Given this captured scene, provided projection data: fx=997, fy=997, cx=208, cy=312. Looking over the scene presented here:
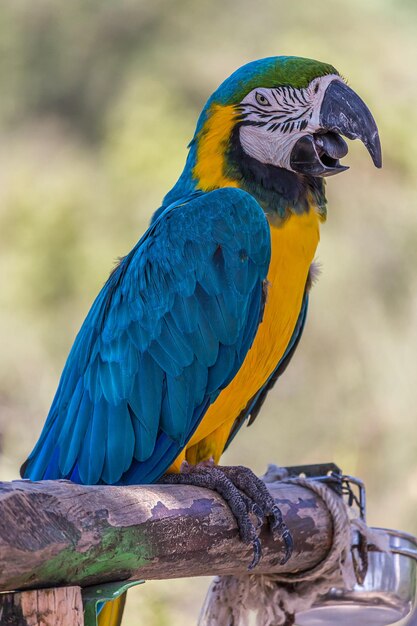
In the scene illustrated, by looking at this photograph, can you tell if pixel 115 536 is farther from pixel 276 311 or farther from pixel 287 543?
pixel 276 311

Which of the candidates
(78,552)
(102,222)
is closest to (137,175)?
(102,222)

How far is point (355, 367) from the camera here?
4797 mm

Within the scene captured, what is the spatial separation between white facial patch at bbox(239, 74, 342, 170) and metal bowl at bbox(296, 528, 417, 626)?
850mm

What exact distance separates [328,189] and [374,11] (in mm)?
1098

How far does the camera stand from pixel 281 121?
216 centimetres

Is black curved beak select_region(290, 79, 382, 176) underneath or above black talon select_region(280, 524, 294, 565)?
above

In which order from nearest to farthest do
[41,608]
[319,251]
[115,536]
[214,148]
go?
[41,608]
[115,536]
[214,148]
[319,251]

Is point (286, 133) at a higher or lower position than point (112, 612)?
higher

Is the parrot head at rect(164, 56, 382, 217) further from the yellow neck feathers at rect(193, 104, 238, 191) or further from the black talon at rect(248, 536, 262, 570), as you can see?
the black talon at rect(248, 536, 262, 570)

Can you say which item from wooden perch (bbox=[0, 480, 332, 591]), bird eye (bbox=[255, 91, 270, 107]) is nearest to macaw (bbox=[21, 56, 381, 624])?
bird eye (bbox=[255, 91, 270, 107])

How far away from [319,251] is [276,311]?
252 cm

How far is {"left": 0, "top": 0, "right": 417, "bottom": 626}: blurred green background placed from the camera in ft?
15.2

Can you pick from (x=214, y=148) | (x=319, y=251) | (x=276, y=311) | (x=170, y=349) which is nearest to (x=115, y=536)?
(x=170, y=349)

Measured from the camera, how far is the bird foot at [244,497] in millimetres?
1815
